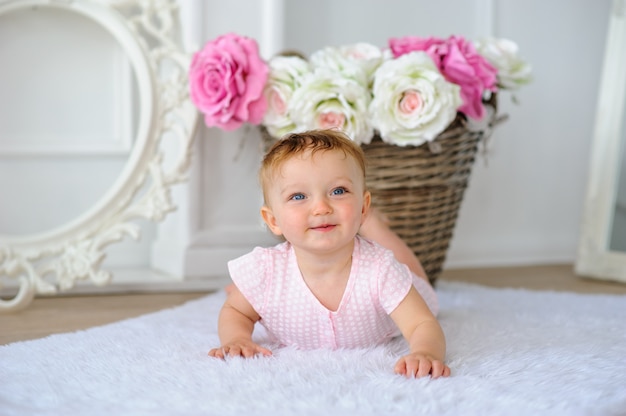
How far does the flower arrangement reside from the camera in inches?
65.6

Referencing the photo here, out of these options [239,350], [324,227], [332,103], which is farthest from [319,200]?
[332,103]

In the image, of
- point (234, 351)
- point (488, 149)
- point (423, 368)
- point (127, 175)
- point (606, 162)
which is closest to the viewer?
point (423, 368)

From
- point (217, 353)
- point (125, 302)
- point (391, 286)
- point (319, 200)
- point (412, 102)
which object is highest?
point (412, 102)

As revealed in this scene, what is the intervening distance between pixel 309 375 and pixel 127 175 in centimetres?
86

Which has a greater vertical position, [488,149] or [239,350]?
[488,149]

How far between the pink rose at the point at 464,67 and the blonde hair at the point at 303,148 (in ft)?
1.98

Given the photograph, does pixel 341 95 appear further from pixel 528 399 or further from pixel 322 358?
pixel 528 399

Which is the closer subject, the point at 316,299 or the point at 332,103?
the point at 316,299

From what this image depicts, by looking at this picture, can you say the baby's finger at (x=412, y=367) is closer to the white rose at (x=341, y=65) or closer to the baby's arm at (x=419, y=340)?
the baby's arm at (x=419, y=340)

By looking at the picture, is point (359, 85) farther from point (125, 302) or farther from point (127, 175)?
point (125, 302)

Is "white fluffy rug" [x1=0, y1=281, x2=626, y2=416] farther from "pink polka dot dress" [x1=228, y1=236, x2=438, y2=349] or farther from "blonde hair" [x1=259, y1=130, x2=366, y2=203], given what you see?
"blonde hair" [x1=259, y1=130, x2=366, y2=203]

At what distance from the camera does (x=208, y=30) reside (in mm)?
1955

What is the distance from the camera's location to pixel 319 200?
116 centimetres

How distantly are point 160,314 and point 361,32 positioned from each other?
3.41ft
